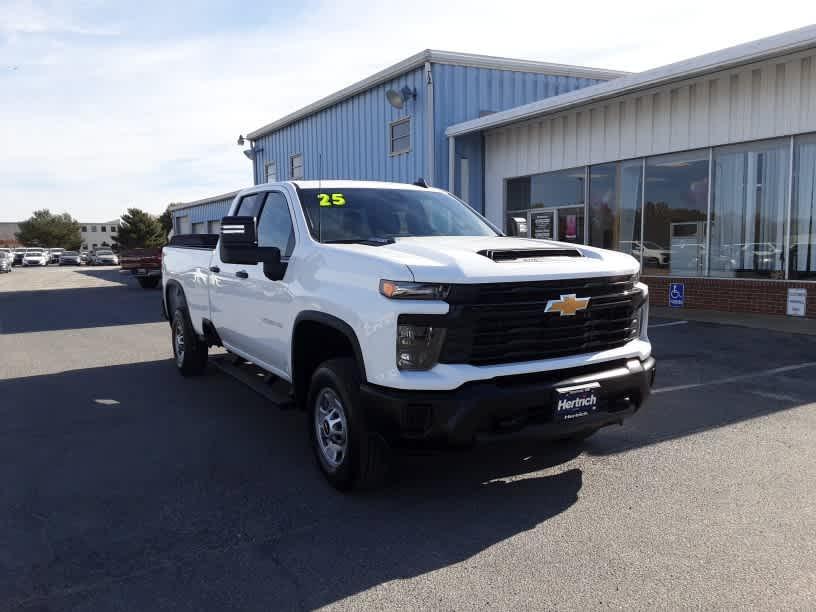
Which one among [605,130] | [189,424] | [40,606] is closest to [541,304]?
[40,606]

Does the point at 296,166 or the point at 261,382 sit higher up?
the point at 296,166

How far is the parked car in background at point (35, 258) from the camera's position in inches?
2380

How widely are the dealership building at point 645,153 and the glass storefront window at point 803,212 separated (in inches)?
0.7

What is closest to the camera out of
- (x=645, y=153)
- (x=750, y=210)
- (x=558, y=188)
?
(x=750, y=210)

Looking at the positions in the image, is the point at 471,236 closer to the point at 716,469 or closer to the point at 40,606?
the point at 716,469

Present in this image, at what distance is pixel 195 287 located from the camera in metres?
7.08

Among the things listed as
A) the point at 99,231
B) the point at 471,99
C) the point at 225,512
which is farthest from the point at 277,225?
the point at 99,231

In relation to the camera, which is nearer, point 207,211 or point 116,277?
point 116,277

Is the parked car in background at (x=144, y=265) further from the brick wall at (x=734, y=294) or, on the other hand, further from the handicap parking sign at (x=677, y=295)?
the handicap parking sign at (x=677, y=295)

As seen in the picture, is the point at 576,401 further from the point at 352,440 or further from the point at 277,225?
the point at 277,225

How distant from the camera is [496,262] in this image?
12.6 ft

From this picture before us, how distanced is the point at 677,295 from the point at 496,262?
10.8m

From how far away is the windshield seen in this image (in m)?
4.90

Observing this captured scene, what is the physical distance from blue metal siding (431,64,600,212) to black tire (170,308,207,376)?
10824 mm
